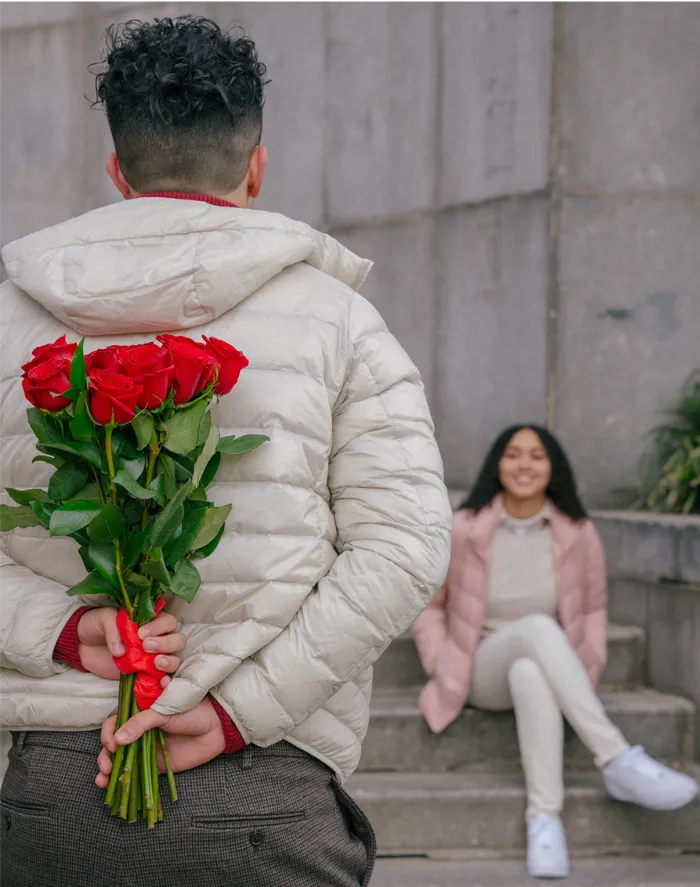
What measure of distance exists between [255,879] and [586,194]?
4.51m

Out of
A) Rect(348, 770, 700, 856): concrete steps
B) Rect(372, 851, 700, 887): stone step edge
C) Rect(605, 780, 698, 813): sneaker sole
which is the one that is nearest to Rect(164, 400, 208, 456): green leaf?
Rect(372, 851, 700, 887): stone step edge

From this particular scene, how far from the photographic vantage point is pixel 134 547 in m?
1.24

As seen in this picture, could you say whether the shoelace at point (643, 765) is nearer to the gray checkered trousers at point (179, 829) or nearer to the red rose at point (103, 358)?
the gray checkered trousers at point (179, 829)

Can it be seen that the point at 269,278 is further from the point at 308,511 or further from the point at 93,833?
the point at 93,833

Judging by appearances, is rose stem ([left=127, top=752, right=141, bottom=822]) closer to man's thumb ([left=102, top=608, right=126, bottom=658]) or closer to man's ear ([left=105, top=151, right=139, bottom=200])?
man's thumb ([left=102, top=608, right=126, bottom=658])

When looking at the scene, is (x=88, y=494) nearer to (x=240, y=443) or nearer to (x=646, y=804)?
(x=240, y=443)

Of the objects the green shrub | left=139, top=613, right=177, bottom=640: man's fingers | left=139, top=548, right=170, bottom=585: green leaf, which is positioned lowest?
the green shrub

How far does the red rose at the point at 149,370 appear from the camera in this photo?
121 cm

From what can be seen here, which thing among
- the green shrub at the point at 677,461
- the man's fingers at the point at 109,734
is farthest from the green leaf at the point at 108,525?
the green shrub at the point at 677,461

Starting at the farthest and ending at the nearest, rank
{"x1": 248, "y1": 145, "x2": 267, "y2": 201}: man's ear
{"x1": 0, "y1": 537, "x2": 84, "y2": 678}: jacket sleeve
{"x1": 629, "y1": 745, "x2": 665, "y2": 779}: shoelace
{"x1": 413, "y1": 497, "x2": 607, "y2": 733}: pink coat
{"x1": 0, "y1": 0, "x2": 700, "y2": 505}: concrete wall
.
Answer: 1. {"x1": 0, "y1": 0, "x2": 700, "y2": 505}: concrete wall
2. {"x1": 413, "y1": 497, "x2": 607, "y2": 733}: pink coat
3. {"x1": 629, "y1": 745, "x2": 665, "y2": 779}: shoelace
4. {"x1": 248, "y1": 145, "x2": 267, "y2": 201}: man's ear
5. {"x1": 0, "y1": 537, "x2": 84, "y2": 678}: jacket sleeve

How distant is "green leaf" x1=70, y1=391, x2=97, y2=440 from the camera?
1222mm

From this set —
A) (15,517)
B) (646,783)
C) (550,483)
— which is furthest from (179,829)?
(550,483)

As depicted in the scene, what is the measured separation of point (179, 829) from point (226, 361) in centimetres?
51

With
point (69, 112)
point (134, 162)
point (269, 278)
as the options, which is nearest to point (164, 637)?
point (269, 278)
